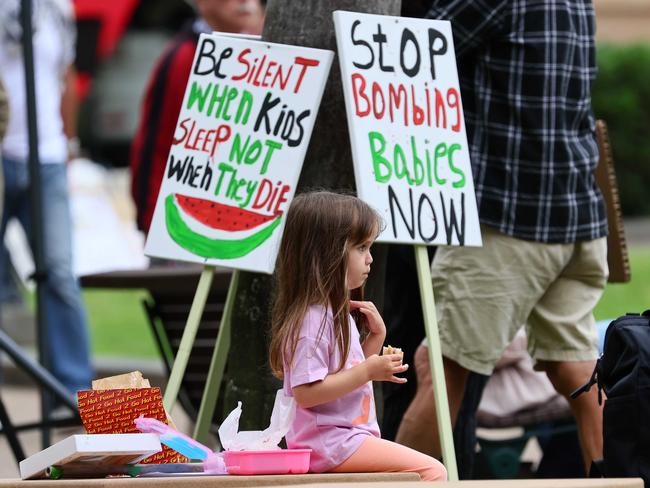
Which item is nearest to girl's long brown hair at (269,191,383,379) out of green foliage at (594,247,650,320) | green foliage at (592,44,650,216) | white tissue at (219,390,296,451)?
white tissue at (219,390,296,451)

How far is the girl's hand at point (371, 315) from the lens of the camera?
13.4 ft

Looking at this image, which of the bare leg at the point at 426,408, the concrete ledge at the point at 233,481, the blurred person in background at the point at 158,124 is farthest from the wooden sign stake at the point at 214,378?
the blurred person in background at the point at 158,124

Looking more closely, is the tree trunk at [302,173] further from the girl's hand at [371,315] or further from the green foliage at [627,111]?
the green foliage at [627,111]

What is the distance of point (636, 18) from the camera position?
24531 mm

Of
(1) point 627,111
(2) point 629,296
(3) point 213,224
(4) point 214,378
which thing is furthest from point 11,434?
(1) point 627,111

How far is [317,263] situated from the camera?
398cm

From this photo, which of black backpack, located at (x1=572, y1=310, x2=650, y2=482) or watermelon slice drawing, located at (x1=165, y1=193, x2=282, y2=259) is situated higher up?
watermelon slice drawing, located at (x1=165, y1=193, x2=282, y2=259)

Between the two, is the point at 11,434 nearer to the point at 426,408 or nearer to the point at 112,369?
the point at 426,408

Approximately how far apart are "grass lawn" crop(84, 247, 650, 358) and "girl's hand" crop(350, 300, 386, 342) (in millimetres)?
6799

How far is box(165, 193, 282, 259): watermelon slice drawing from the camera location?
4.88 meters

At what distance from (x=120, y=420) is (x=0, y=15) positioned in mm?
4252

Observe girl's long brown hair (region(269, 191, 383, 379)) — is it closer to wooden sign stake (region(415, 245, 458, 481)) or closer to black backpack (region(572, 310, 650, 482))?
wooden sign stake (region(415, 245, 458, 481))

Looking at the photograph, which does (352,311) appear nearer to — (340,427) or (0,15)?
(340,427)

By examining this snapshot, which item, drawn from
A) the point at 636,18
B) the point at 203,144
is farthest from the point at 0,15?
the point at 636,18
